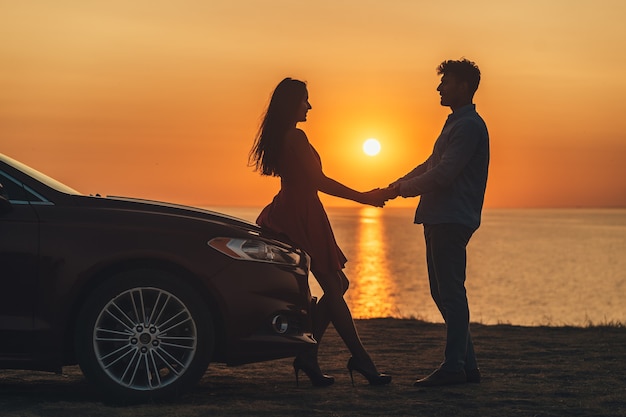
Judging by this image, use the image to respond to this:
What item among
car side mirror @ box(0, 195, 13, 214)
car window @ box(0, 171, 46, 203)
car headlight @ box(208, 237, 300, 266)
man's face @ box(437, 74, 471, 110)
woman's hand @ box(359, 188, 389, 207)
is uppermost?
man's face @ box(437, 74, 471, 110)

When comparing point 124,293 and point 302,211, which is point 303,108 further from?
point 124,293

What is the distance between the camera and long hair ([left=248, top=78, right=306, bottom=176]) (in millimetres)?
7875

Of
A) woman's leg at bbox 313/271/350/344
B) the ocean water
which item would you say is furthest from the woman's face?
the ocean water

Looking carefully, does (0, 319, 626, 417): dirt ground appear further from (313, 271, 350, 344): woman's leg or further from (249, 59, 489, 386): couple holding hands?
(313, 271, 350, 344): woman's leg

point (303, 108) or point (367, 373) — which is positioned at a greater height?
point (303, 108)

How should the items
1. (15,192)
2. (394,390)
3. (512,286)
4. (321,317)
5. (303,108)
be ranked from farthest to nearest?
(512,286) → (321,317) → (303,108) → (394,390) → (15,192)

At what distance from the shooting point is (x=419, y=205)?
829 centimetres

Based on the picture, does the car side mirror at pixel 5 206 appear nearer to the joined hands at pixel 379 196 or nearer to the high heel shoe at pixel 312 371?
the high heel shoe at pixel 312 371

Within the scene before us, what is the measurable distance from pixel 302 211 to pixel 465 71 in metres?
1.53

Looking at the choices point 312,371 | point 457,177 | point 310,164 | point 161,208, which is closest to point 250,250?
point 161,208

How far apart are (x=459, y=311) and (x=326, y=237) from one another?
3.56 ft

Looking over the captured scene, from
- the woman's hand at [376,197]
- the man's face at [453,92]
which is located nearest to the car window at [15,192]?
the woman's hand at [376,197]

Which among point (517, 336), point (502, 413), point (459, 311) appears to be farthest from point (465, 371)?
point (517, 336)

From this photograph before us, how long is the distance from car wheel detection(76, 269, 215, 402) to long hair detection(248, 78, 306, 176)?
1.34 meters
